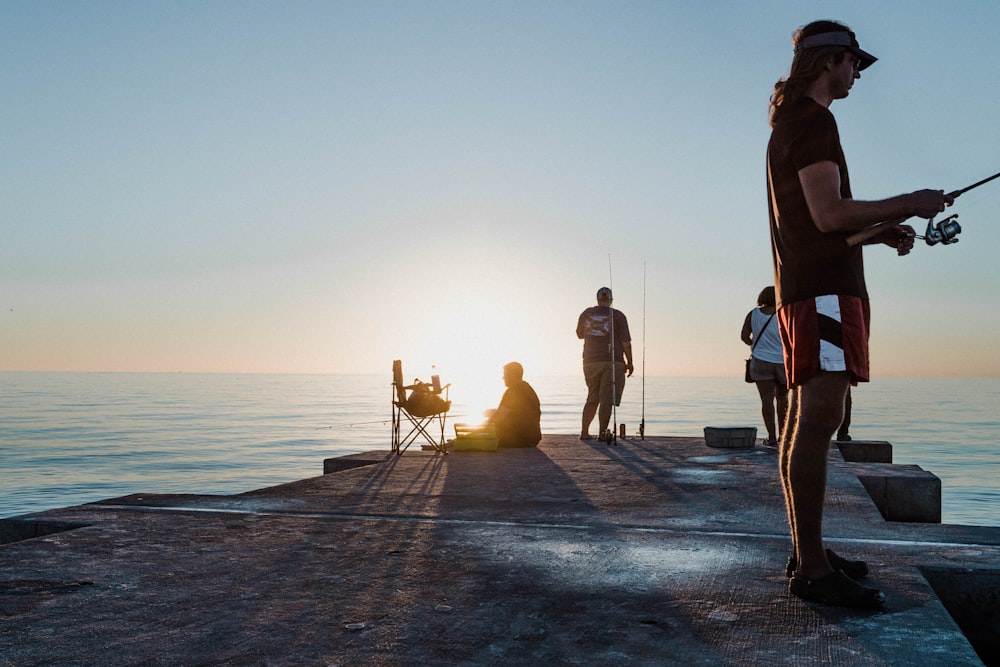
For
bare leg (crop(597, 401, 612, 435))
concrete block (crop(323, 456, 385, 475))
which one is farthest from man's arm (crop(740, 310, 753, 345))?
concrete block (crop(323, 456, 385, 475))

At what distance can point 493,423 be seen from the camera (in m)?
9.22

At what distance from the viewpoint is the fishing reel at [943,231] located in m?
2.71

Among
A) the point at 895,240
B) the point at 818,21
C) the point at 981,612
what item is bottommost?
the point at 981,612

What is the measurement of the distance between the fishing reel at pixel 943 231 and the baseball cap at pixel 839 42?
0.62m

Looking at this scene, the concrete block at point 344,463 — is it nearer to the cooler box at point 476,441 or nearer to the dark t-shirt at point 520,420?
the cooler box at point 476,441

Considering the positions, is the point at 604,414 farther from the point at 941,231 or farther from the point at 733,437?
the point at 941,231

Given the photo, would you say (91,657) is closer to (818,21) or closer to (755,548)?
Answer: (755,548)

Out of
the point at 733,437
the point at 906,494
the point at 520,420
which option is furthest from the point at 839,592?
the point at 520,420

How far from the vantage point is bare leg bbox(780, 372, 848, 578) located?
8.50ft

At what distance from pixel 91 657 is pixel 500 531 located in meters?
2.06

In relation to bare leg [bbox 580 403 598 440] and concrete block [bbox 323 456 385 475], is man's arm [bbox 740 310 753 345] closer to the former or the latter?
bare leg [bbox 580 403 598 440]

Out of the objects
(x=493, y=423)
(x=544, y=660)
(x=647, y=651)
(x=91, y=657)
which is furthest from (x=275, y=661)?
(x=493, y=423)

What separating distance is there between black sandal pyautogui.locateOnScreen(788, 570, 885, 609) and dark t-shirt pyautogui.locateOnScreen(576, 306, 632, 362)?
7284 mm

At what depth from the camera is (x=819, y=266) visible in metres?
2.64
